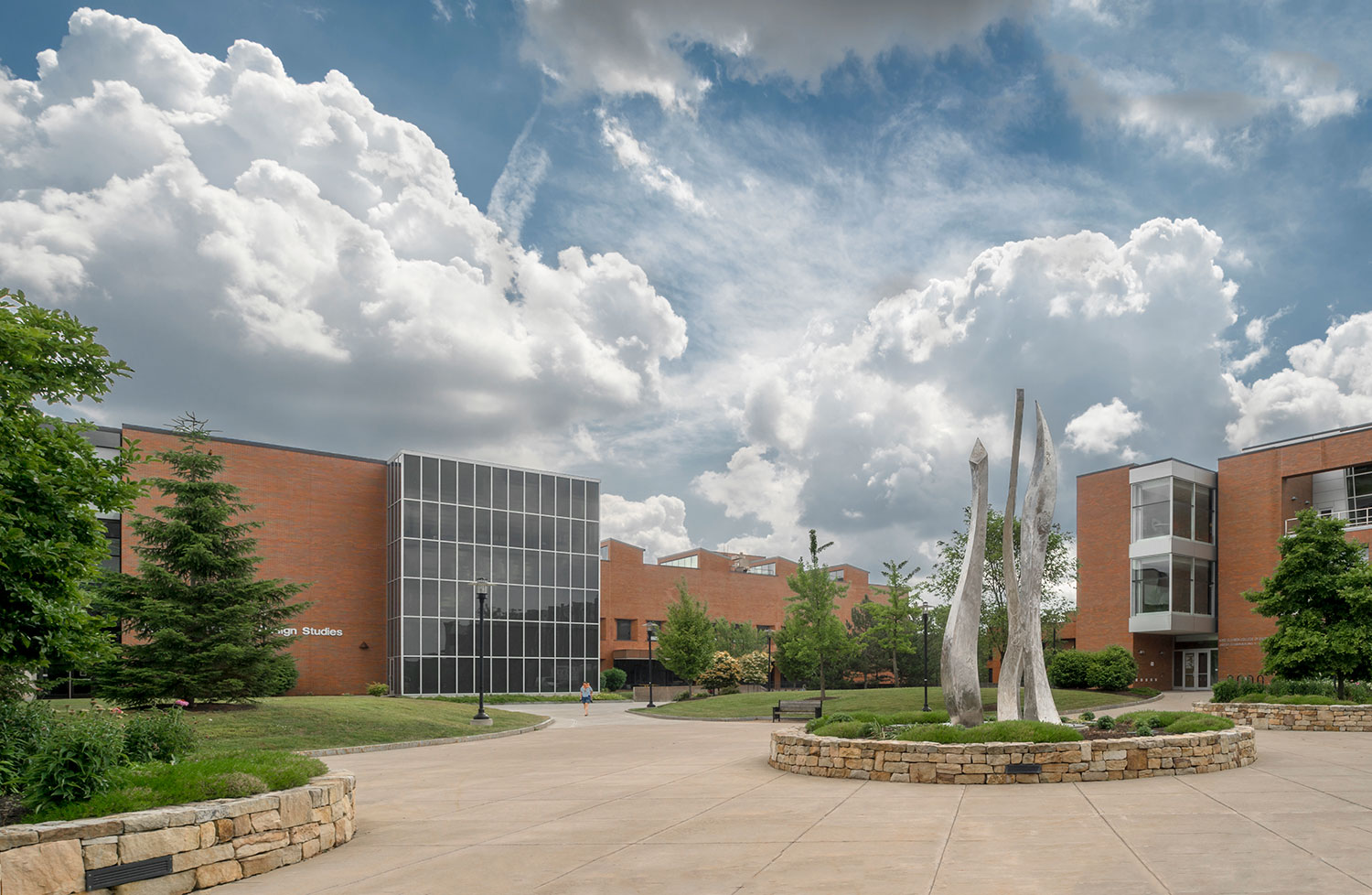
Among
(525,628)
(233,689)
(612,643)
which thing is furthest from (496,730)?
(612,643)

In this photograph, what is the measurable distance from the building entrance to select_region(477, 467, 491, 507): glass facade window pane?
3626 cm

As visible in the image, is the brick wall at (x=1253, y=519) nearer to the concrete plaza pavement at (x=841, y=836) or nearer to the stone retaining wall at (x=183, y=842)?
the concrete plaza pavement at (x=841, y=836)

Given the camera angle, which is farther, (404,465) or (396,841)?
(404,465)

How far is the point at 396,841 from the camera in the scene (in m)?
9.73

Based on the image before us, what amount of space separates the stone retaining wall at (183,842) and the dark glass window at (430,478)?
41.5m

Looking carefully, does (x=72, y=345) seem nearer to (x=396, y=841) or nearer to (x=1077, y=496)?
(x=396, y=841)

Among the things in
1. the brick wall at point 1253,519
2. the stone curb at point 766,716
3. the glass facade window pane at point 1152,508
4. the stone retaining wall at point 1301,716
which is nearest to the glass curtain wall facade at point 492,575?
the stone curb at point 766,716

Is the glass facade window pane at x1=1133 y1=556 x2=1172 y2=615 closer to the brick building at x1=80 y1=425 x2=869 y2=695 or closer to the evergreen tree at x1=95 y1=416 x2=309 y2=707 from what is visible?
the brick building at x1=80 y1=425 x2=869 y2=695

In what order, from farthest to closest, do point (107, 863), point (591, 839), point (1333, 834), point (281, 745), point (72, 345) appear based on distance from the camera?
point (281, 745), point (72, 345), point (591, 839), point (1333, 834), point (107, 863)

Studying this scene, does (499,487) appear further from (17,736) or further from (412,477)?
(17,736)

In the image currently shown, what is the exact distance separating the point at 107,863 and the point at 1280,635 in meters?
30.0

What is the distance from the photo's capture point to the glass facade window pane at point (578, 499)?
56719 mm

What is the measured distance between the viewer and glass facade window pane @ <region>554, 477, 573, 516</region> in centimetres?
5594

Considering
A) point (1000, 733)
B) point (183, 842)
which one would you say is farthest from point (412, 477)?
point (183, 842)
